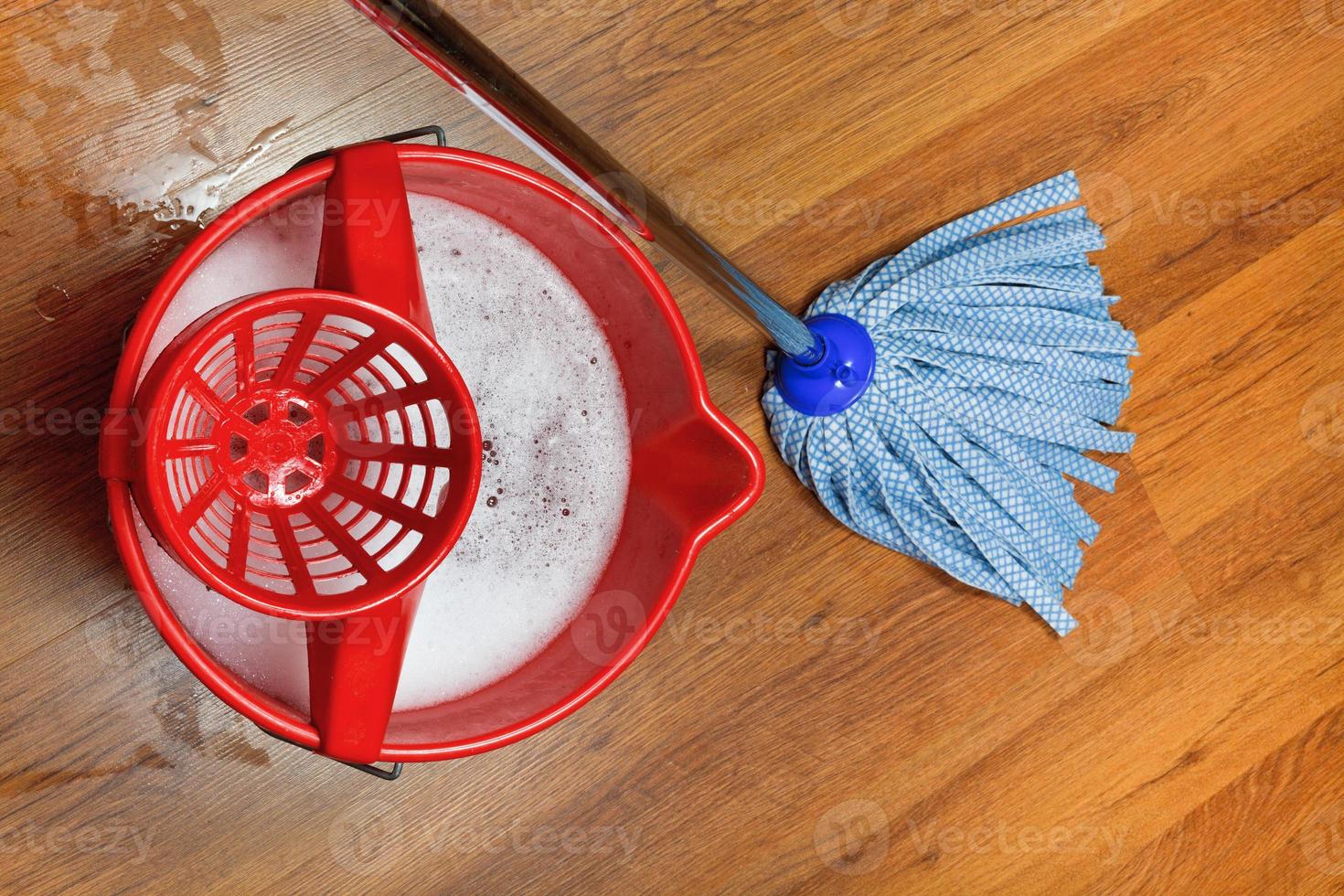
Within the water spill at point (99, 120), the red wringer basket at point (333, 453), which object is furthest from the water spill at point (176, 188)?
the red wringer basket at point (333, 453)

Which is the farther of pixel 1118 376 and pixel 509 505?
pixel 1118 376

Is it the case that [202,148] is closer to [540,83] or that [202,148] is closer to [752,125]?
[540,83]

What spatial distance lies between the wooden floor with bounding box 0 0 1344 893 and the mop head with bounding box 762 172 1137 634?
4 centimetres

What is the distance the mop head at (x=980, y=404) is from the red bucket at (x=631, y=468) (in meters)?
0.17

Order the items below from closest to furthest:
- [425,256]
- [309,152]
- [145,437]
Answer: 1. [145,437]
2. [425,256]
3. [309,152]

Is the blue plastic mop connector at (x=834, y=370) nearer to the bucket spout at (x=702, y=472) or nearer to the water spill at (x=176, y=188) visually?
the bucket spout at (x=702, y=472)

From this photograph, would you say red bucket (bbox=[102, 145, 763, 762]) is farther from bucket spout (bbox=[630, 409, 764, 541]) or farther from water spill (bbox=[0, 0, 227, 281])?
water spill (bbox=[0, 0, 227, 281])

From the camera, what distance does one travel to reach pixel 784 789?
901mm

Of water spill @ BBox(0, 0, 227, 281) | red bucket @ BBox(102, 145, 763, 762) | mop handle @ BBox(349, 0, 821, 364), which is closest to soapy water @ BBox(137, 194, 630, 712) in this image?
red bucket @ BBox(102, 145, 763, 762)

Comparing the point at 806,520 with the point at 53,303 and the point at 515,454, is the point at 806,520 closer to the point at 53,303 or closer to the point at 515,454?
the point at 515,454

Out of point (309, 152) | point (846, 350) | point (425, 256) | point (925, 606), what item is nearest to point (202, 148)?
point (309, 152)

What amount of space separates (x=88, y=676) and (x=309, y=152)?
0.44 metres

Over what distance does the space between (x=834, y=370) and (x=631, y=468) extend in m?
0.18

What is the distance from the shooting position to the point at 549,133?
0.48 meters
